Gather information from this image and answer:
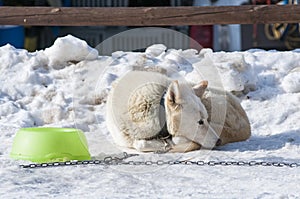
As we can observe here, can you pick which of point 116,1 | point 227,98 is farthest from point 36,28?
point 227,98

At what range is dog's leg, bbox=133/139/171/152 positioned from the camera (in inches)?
217

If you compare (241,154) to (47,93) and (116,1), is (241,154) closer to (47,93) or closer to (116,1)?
(47,93)

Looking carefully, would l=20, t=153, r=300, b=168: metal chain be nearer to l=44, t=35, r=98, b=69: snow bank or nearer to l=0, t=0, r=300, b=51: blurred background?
l=44, t=35, r=98, b=69: snow bank

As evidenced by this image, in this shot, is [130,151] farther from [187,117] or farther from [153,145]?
[187,117]

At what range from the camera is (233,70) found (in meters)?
7.43

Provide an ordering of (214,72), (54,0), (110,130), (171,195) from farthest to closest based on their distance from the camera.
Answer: (54,0), (214,72), (110,130), (171,195)

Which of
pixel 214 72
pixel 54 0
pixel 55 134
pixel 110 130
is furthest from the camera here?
pixel 54 0

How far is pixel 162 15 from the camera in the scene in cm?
751

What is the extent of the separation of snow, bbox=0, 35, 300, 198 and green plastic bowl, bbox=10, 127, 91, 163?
0.41ft

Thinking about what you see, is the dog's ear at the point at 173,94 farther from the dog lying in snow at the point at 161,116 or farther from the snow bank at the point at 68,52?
the snow bank at the point at 68,52

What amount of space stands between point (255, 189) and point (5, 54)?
430 cm

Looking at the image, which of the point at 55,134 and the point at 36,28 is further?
the point at 36,28

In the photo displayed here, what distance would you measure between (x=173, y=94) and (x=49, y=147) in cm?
99

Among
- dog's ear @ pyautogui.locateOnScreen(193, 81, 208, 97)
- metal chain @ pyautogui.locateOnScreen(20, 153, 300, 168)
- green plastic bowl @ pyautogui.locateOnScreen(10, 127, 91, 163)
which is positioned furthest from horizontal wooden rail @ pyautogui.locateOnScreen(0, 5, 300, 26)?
metal chain @ pyautogui.locateOnScreen(20, 153, 300, 168)
